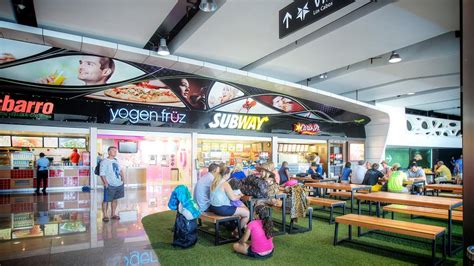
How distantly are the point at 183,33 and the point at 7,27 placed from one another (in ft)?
12.0

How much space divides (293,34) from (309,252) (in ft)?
14.7

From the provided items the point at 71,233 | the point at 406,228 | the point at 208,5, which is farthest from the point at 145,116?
the point at 406,228

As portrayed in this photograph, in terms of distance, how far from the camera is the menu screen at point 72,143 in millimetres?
11320

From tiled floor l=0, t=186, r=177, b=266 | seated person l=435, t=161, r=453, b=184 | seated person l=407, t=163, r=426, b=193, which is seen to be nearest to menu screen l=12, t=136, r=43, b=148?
tiled floor l=0, t=186, r=177, b=266

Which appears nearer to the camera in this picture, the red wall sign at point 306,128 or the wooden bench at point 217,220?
A: the wooden bench at point 217,220

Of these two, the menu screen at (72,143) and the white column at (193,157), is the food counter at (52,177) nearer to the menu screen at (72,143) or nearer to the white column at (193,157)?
the menu screen at (72,143)

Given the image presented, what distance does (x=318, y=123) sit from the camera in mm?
13734

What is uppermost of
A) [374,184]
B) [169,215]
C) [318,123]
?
[318,123]

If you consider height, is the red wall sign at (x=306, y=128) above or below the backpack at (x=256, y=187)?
above

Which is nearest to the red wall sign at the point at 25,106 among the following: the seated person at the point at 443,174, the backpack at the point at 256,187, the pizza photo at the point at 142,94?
the pizza photo at the point at 142,94

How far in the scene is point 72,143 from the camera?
11.5 metres

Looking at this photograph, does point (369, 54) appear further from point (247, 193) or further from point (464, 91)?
point (464, 91)

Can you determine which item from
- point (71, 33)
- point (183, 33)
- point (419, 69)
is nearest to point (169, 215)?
point (183, 33)

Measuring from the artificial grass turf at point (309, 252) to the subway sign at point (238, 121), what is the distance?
6088mm
